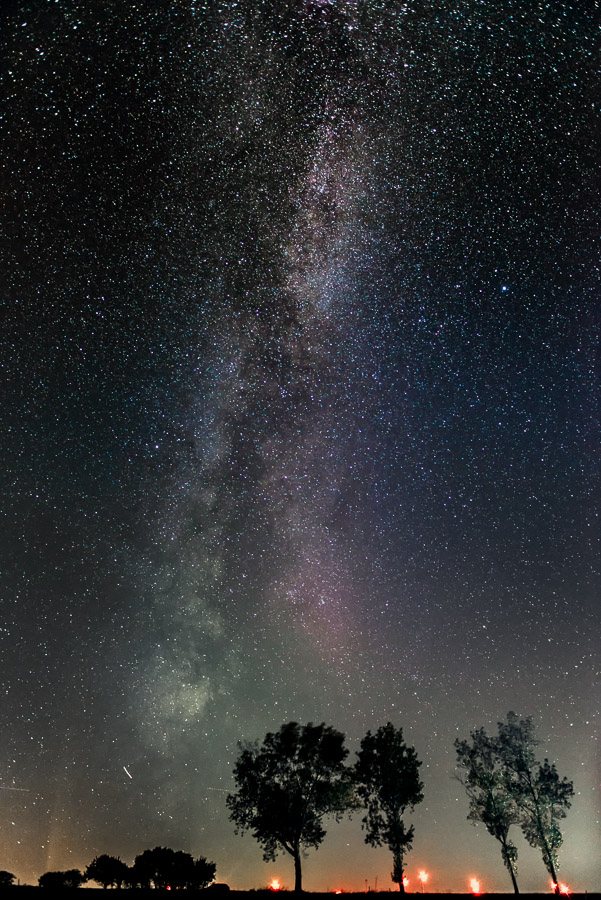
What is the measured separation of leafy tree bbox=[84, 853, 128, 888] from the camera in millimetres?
58625

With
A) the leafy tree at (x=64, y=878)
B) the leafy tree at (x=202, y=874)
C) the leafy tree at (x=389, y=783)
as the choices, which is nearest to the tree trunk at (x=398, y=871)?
the leafy tree at (x=389, y=783)

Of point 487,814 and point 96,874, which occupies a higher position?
point 487,814

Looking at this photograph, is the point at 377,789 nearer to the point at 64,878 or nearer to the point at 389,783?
the point at 389,783

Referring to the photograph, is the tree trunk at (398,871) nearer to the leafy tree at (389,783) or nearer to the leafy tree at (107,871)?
the leafy tree at (389,783)

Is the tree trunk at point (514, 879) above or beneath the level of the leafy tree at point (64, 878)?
above

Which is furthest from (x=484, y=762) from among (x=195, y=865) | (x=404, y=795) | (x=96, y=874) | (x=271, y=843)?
(x=96, y=874)

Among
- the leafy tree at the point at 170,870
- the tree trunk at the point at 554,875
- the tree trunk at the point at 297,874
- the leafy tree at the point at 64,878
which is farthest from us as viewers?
the leafy tree at the point at 64,878

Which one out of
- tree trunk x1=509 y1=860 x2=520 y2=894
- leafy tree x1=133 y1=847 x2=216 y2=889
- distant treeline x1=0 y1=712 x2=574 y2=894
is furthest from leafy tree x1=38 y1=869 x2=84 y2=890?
tree trunk x1=509 y1=860 x2=520 y2=894

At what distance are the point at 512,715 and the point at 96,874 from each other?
48087mm

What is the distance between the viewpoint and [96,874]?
195 feet

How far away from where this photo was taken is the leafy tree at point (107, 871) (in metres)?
58.6

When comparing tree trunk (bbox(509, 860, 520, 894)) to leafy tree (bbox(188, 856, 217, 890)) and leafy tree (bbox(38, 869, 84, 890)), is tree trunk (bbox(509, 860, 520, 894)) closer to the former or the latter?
leafy tree (bbox(188, 856, 217, 890))

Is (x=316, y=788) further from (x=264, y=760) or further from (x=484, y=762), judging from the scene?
(x=484, y=762)

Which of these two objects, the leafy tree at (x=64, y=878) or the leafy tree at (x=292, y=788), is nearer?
the leafy tree at (x=292, y=788)
